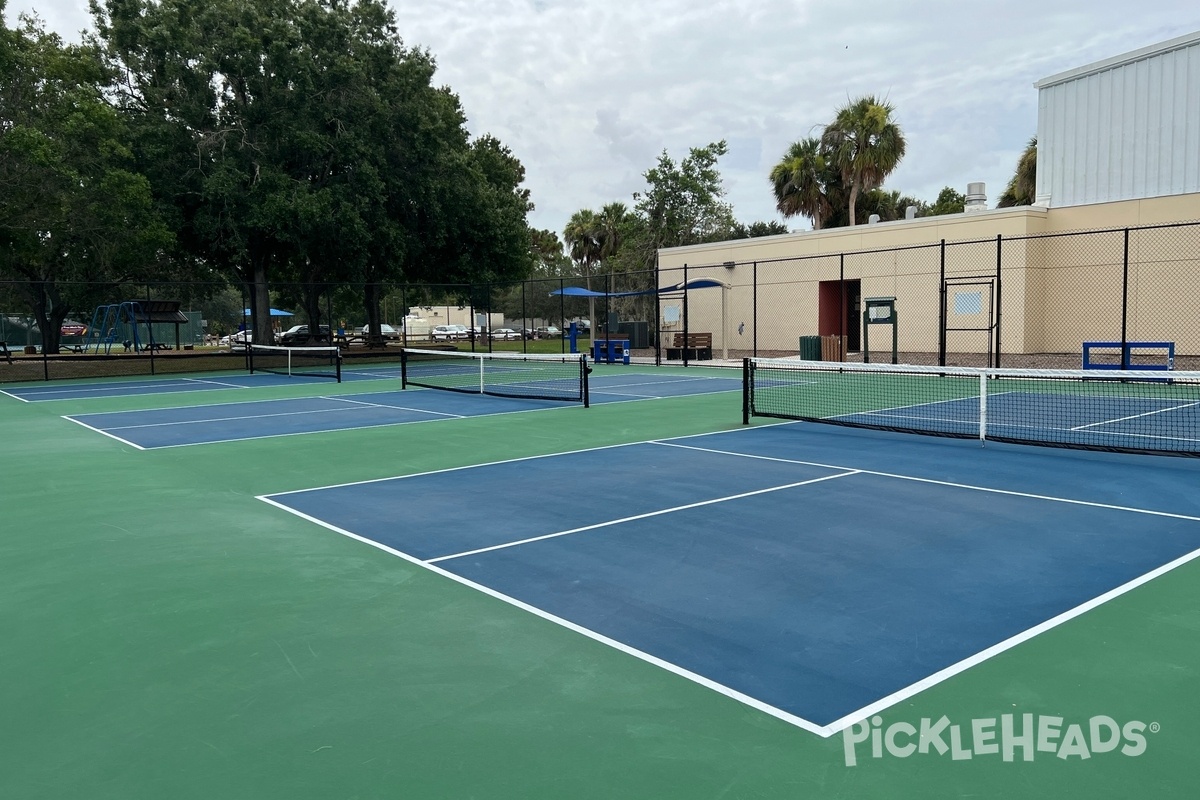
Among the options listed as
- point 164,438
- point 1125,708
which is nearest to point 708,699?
point 1125,708

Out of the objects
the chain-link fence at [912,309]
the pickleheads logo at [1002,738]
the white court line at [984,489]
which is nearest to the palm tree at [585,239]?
the chain-link fence at [912,309]

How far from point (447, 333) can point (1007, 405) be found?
1881 inches

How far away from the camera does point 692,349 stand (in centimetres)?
2970

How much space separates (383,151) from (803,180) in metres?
22.7

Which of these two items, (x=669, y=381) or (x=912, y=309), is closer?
(x=669, y=381)

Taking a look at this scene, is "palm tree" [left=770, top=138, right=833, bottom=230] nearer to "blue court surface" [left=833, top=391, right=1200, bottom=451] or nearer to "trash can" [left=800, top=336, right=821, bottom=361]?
"trash can" [left=800, top=336, right=821, bottom=361]

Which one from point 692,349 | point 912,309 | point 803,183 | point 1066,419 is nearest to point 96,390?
point 692,349

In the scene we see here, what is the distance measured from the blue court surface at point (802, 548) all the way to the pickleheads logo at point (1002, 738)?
0.55 feet

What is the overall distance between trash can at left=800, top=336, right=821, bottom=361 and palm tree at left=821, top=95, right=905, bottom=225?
17974 millimetres

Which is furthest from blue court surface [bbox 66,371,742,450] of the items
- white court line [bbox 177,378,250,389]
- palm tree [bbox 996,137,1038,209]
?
palm tree [bbox 996,137,1038,209]

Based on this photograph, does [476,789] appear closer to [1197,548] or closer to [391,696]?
[391,696]

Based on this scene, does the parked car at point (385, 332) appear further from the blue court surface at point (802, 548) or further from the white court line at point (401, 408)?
the blue court surface at point (802, 548)

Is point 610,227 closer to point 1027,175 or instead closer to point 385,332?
point 385,332

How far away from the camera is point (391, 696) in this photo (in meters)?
3.92
